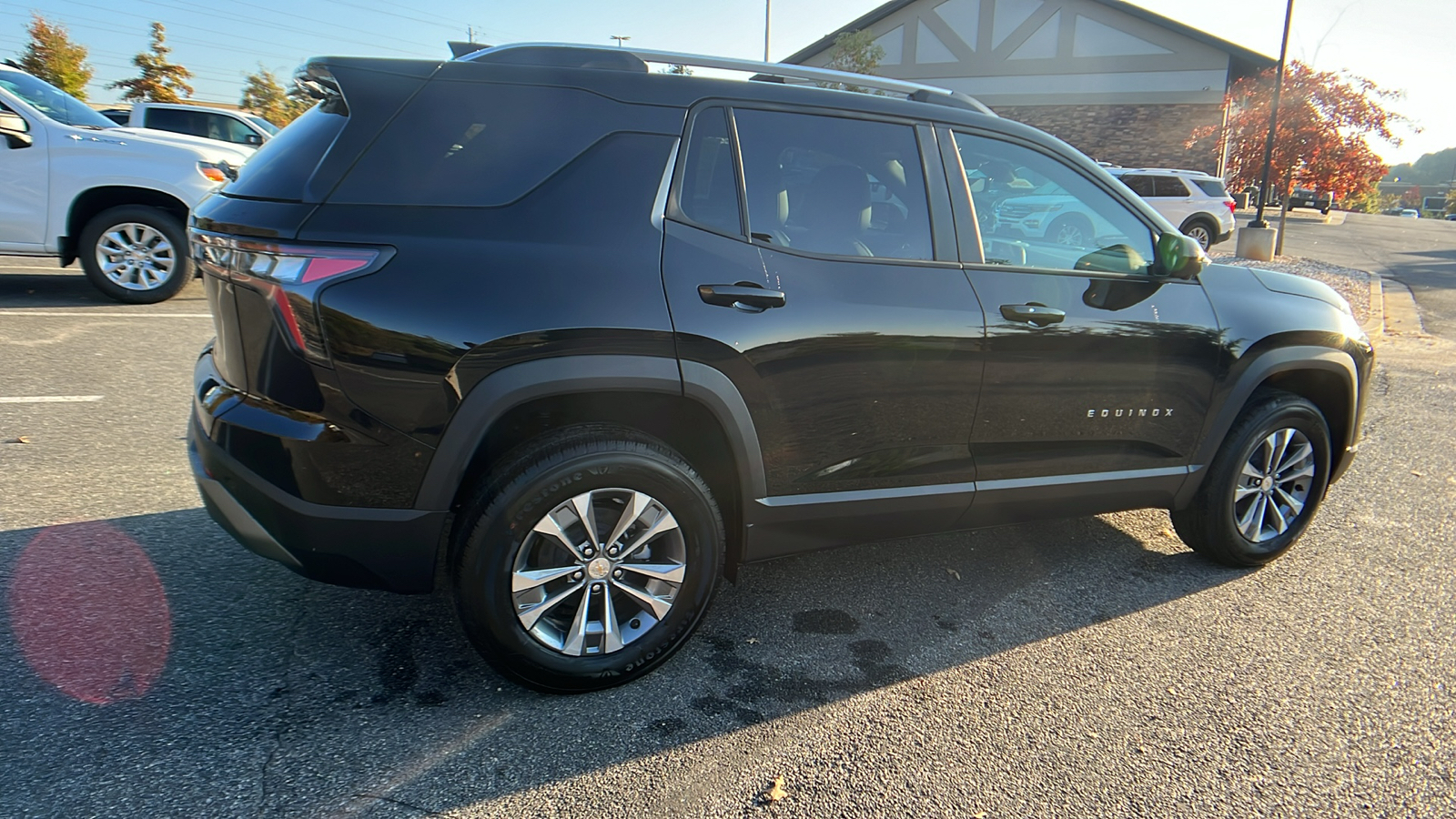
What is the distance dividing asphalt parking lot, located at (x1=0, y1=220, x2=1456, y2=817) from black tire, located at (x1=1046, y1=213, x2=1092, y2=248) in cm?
135

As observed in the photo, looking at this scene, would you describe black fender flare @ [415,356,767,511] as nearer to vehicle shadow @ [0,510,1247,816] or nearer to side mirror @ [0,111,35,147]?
vehicle shadow @ [0,510,1247,816]

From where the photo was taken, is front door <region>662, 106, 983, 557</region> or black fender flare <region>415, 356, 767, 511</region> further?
front door <region>662, 106, 983, 557</region>

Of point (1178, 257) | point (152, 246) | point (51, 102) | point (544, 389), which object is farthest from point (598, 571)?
point (51, 102)

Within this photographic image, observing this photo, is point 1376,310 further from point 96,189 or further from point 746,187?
point 96,189

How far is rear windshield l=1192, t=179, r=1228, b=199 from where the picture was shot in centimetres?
1992

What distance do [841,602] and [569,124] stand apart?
194cm

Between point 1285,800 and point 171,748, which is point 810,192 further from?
point 171,748

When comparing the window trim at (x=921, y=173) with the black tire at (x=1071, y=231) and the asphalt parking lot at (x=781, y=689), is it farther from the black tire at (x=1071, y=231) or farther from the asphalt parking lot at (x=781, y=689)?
the asphalt parking lot at (x=781, y=689)

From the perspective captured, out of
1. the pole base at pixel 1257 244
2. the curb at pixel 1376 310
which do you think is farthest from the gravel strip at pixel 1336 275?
the pole base at pixel 1257 244

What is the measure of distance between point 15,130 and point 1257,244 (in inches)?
742

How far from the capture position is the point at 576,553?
252cm

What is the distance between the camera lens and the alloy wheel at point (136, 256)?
7500 millimetres

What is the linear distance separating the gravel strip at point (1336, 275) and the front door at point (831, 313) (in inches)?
409

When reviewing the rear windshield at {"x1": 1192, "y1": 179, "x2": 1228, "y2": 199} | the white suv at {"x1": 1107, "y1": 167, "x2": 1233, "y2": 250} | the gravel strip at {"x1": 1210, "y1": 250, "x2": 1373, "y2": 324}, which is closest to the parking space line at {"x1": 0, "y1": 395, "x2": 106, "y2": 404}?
the gravel strip at {"x1": 1210, "y1": 250, "x2": 1373, "y2": 324}
